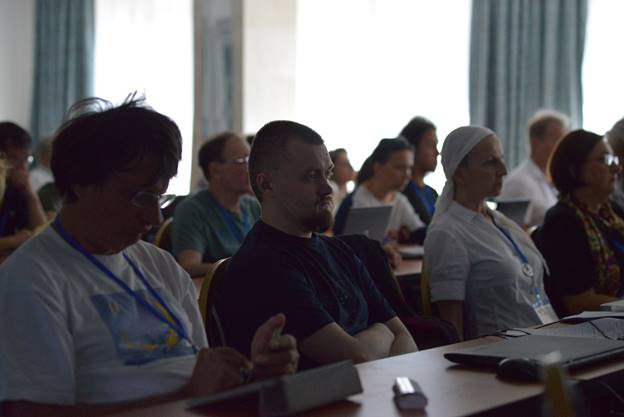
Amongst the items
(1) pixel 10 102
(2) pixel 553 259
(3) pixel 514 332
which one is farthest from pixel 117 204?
(1) pixel 10 102

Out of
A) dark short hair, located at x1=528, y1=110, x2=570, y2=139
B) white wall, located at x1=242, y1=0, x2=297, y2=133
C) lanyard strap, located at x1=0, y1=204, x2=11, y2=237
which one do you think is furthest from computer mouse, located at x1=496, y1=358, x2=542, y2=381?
white wall, located at x1=242, y1=0, x2=297, y2=133

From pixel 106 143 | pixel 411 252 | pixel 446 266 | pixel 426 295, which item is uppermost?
pixel 106 143

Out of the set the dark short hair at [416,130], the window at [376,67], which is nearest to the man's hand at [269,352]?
the dark short hair at [416,130]

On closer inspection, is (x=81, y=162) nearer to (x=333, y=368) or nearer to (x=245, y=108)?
(x=333, y=368)

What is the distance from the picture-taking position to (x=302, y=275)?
209cm

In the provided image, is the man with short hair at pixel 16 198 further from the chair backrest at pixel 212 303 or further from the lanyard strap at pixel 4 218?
the chair backrest at pixel 212 303

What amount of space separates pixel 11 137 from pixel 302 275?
2720mm

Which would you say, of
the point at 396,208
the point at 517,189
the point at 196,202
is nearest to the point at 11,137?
the point at 196,202

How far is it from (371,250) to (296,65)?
538cm

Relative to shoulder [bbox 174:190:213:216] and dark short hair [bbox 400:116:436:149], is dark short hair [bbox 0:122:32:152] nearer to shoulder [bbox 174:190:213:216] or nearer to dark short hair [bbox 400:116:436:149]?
shoulder [bbox 174:190:213:216]

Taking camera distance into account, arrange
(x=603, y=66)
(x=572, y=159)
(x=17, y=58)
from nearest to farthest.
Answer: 1. (x=572, y=159)
2. (x=603, y=66)
3. (x=17, y=58)

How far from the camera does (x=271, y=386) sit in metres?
1.25

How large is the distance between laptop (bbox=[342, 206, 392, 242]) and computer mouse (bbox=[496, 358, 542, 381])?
2.35 meters

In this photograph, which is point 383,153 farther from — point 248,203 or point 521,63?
point 521,63
